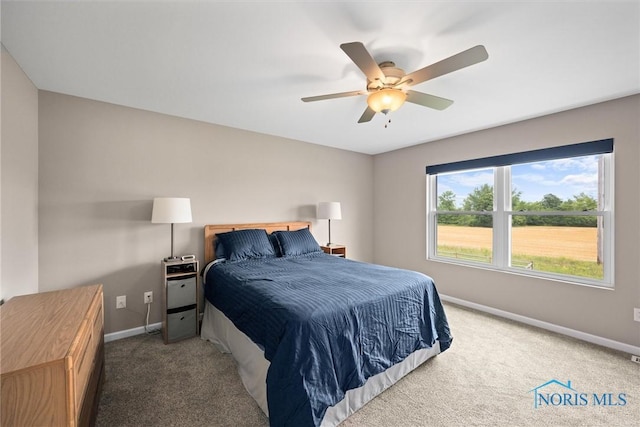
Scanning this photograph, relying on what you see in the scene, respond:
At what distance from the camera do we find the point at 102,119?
8.55 feet

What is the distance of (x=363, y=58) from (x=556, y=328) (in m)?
3.45

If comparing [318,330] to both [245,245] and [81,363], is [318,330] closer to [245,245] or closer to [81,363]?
[81,363]

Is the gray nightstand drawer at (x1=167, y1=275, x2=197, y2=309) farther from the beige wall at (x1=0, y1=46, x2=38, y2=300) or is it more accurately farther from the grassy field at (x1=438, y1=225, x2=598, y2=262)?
the grassy field at (x1=438, y1=225, x2=598, y2=262)

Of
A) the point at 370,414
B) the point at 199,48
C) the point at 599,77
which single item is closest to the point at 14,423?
the point at 370,414

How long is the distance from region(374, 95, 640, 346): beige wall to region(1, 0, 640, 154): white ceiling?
0.89 ft

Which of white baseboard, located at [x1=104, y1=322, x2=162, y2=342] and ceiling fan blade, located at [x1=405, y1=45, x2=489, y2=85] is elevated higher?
ceiling fan blade, located at [x1=405, y1=45, x2=489, y2=85]

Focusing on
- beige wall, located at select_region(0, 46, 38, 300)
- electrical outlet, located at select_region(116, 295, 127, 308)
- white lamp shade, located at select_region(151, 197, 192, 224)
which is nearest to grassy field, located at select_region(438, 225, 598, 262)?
white lamp shade, located at select_region(151, 197, 192, 224)

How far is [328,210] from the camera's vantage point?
3.96 meters

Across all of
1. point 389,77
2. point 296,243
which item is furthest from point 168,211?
point 389,77

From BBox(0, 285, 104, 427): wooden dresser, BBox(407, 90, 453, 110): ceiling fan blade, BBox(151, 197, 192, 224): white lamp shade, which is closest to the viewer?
BBox(0, 285, 104, 427): wooden dresser

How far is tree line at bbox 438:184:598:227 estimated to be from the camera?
283 centimetres

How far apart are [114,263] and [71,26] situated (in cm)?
204

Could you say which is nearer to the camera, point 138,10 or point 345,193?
point 138,10

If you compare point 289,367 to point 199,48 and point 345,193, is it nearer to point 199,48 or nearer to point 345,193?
point 199,48
